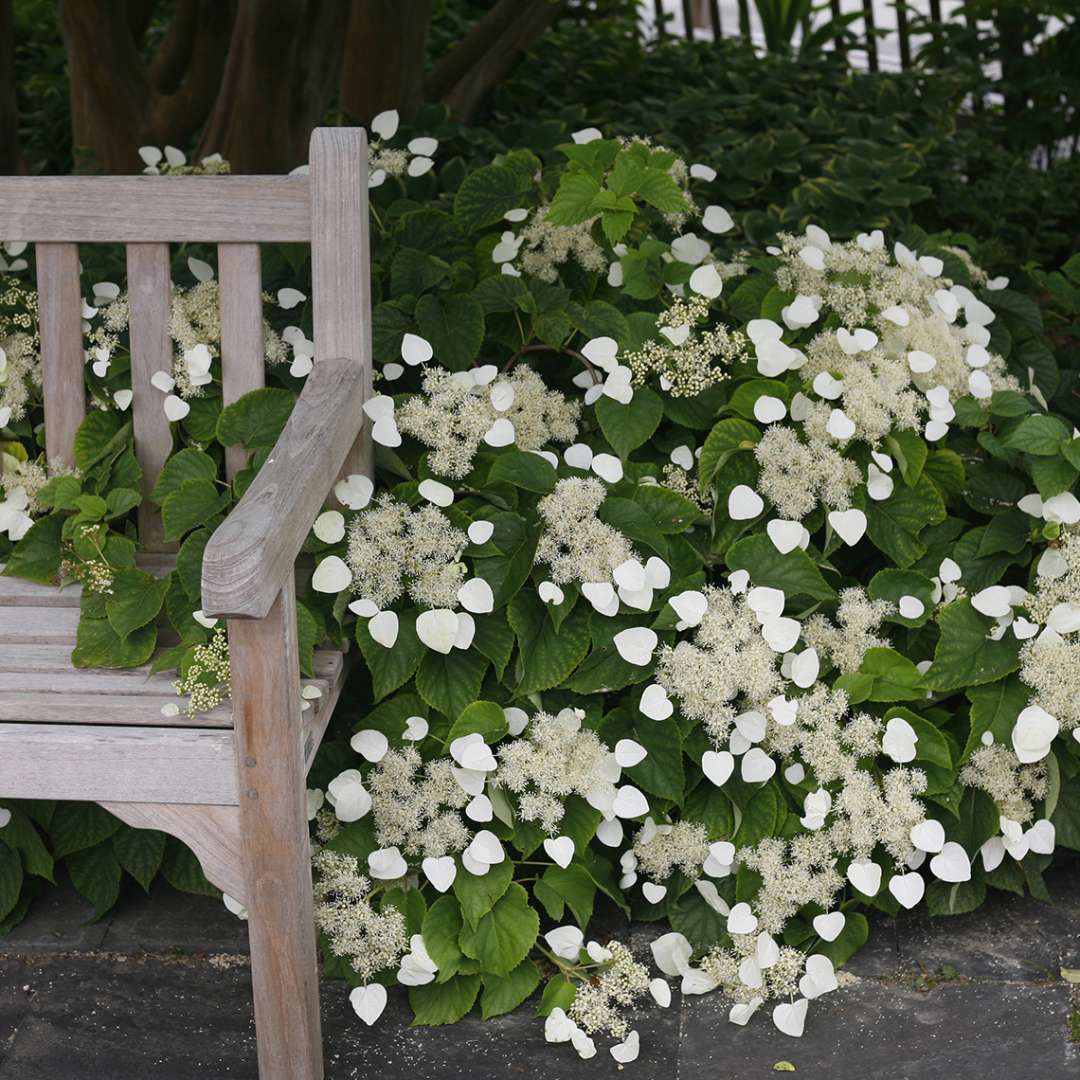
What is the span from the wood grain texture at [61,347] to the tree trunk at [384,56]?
206cm

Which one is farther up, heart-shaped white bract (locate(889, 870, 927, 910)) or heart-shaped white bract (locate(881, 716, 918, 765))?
heart-shaped white bract (locate(881, 716, 918, 765))

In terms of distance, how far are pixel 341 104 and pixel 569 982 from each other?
3.04 m

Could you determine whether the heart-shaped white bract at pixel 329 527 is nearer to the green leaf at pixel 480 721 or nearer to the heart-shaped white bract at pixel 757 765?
the green leaf at pixel 480 721

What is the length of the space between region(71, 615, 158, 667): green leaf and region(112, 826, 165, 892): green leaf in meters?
0.46

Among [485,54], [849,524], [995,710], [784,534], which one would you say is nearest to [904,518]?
[849,524]

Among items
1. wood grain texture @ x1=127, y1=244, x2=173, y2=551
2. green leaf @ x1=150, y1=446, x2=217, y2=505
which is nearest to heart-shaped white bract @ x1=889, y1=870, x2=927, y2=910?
green leaf @ x1=150, y1=446, x2=217, y2=505

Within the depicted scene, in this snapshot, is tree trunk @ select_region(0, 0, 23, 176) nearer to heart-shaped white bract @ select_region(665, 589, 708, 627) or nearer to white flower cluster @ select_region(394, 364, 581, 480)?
white flower cluster @ select_region(394, 364, 581, 480)

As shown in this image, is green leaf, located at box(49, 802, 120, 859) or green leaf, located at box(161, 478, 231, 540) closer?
green leaf, located at box(161, 478, 231, 540)

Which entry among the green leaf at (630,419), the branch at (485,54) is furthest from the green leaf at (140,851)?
the branch at (485,54)

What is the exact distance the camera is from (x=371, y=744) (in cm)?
224

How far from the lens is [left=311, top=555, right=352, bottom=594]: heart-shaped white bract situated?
2.16m

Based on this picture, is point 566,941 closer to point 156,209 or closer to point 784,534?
point 784,534

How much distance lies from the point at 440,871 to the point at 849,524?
0.83 meters

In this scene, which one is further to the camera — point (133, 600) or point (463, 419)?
point (463, 419)
